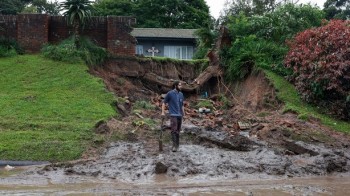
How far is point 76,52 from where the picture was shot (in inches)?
845

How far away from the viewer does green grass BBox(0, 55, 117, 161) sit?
43.2ft

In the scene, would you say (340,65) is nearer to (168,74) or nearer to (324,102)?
(324,102)

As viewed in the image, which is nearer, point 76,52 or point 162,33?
point 76,52

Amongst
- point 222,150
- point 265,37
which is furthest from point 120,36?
point 222,150

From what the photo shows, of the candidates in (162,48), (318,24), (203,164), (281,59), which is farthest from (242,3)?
(203,164)

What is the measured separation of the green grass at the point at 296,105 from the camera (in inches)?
669

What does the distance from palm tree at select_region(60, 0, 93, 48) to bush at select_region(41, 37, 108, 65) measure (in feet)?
1.07

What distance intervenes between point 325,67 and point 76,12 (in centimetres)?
1068

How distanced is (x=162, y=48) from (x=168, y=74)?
1298 centimetres

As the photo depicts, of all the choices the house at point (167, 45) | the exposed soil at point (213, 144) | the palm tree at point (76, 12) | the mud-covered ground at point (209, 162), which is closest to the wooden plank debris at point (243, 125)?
the exposed soil at point (213, 144)

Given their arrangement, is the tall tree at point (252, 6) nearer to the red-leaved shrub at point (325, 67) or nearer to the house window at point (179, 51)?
the house window at point (179, 51)

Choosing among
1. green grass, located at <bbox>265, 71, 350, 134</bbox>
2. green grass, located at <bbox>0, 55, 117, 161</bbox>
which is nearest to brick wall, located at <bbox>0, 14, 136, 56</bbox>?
green grass, located at <bbox>0, 55, 117, 161</bbox>

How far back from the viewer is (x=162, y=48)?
120 ft

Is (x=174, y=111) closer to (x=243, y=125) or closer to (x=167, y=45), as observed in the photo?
(x=243, y=125)
